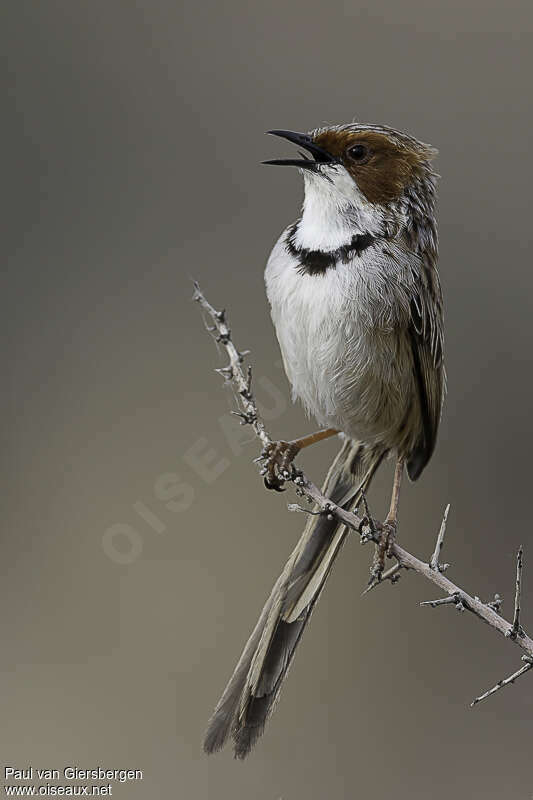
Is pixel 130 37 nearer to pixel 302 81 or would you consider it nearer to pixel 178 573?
pixel 302 81

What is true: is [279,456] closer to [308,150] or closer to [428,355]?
[428,355]

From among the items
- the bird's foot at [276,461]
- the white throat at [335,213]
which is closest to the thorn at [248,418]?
the bird's foot at [276,461]

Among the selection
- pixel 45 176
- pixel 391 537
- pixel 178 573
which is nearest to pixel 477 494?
pixel 178 573

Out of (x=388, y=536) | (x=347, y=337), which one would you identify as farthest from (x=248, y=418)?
(x=388, y=536)

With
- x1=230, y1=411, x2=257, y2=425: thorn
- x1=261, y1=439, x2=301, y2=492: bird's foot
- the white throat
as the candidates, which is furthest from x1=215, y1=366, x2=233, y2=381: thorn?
the white throat

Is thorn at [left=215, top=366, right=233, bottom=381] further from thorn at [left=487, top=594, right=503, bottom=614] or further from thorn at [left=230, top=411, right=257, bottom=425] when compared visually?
thorn at [left=487, top=594, right=503, bottom=614]

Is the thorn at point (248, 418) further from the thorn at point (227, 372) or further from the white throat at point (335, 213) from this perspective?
the white throat at point (335, 213)

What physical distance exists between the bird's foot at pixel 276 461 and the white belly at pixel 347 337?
217 mm

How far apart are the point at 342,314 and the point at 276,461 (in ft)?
2.39

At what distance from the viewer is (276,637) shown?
4266 millimetres

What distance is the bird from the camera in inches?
166

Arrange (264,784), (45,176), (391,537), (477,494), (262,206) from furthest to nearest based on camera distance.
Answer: (45,176) < (262,206) < (477,494) < (264,784) < (391,537)

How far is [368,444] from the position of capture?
482 cm

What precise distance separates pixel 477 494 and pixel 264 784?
7.46ft
